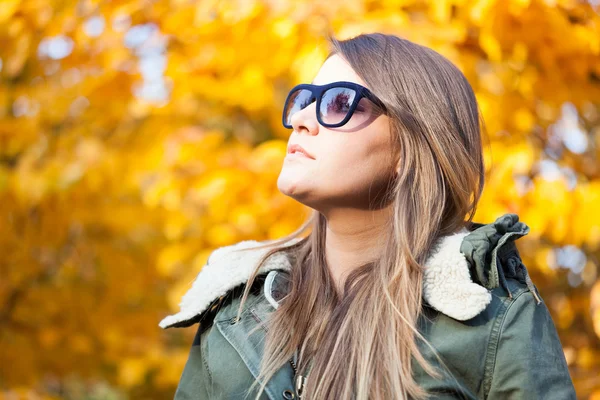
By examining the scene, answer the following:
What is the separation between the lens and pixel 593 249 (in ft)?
11.7

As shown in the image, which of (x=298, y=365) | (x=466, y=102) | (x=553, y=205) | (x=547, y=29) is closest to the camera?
(x=298, y=365)

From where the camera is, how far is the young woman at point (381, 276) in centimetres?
156

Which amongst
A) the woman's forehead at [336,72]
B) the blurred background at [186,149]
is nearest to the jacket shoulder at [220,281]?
the woman's forehead at [336,72]

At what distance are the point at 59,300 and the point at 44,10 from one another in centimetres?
213

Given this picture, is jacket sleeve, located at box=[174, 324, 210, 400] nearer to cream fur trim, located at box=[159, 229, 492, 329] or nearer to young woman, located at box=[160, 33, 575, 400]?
young woman, located at box=[160, 33, 575, 400]

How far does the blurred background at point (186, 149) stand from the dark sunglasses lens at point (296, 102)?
0.64m

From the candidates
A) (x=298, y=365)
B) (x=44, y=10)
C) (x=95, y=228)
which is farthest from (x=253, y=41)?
(x=95, y=228)

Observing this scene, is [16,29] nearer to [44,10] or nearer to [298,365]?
[44,10]

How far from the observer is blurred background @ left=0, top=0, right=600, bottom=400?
2.66 m

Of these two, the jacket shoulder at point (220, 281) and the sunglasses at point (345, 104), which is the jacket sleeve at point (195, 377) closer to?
the jacket shoulder at point (220, 281)

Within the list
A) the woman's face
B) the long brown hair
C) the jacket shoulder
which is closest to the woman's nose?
the woman's face

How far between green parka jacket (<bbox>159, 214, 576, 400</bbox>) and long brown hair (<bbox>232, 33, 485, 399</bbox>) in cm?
4

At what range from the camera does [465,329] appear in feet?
5.16

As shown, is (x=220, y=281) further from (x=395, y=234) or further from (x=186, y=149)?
(x=186, y=149)
